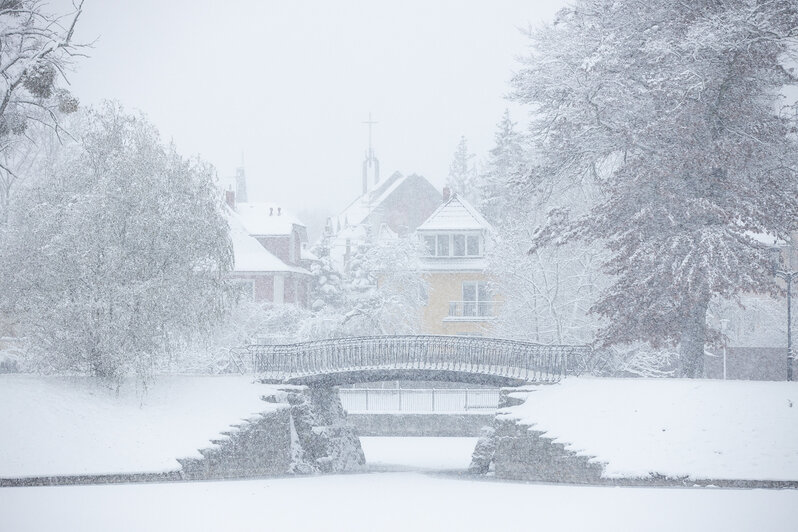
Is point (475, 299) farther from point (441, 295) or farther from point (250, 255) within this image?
point (250, 255)

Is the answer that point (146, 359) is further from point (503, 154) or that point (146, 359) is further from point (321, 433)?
point (503, 154)

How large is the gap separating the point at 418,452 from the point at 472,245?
2462cm

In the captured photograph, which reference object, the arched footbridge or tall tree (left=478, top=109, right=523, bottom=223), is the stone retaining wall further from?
tall tree (left=478, top=109, right=523, bottom=223)

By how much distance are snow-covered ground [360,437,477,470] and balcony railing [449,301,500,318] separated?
14.7m

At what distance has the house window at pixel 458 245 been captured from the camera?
66.4 m

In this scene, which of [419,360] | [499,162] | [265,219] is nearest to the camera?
[419,360]

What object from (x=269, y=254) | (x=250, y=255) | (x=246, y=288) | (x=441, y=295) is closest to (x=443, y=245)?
(x=441, y=295)

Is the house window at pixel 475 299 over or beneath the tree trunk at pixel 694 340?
over

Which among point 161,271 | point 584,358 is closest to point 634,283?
point 584,358

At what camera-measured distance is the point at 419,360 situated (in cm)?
3778

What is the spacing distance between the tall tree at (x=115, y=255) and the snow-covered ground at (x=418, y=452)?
29.9ft

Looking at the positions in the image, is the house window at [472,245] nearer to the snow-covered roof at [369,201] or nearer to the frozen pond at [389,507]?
the snow-covered roof at [369,201]

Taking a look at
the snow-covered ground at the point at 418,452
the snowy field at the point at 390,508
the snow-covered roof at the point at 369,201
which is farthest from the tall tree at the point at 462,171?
the snowy field at the point at 390,508

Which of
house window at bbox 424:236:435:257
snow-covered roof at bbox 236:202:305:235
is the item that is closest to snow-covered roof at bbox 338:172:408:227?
snow-covered roof at bbox 236:202:305:235
